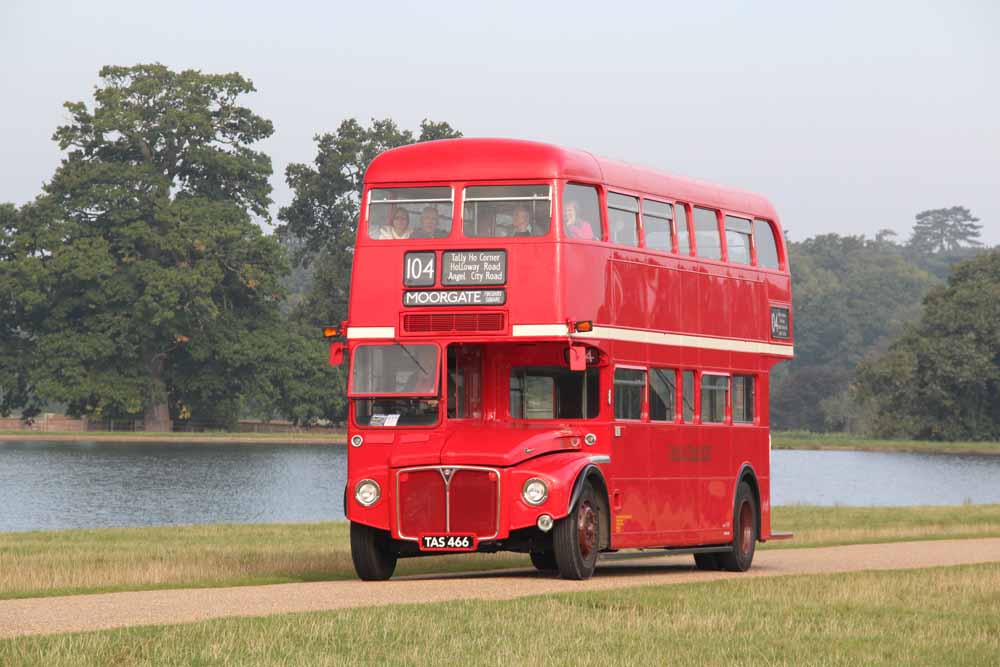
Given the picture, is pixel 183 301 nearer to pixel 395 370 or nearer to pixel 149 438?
pixel 149 438

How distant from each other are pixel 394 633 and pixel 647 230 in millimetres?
9103

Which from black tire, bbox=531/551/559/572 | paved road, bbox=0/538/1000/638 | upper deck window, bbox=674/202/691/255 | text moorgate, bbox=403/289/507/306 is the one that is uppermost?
upper deck window, bbox=674/202/691/255

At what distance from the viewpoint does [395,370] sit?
2130cm

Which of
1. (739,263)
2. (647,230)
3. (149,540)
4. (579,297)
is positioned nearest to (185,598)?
(579,297)

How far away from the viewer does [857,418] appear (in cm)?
14550

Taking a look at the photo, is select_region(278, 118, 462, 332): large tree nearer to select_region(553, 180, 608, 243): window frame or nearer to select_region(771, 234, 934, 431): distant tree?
select_region(771, 234, 934, 431): distant tree

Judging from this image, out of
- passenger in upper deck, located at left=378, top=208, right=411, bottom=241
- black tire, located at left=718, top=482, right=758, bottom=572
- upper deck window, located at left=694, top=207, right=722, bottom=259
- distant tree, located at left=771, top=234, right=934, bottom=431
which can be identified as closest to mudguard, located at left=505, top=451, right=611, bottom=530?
passenger in upper deck, located at left=378, top=208, right=411, bottom=241

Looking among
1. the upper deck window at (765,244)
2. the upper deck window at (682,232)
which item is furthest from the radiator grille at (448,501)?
the upper deck window at (765,244)

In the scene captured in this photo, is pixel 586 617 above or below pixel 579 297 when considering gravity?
below

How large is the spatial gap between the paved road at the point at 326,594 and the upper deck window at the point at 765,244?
4197mm

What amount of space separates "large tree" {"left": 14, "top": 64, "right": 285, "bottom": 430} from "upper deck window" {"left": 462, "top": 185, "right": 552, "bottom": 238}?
259 ft

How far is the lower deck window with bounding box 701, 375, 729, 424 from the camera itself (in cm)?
2514

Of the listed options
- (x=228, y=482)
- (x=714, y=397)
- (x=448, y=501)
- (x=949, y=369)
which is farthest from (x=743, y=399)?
(x=949, y=369)

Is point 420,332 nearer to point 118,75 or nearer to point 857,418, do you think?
point 118,75
